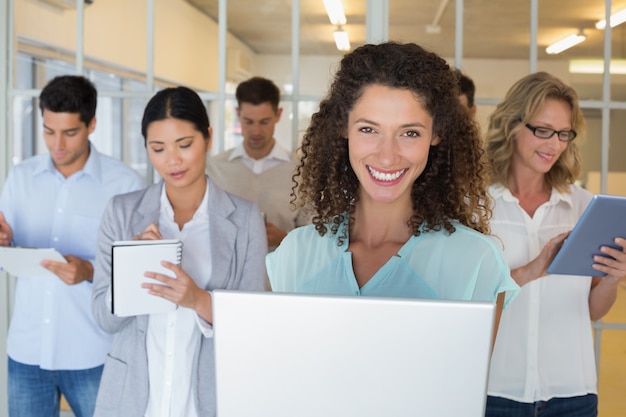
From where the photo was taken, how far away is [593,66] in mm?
3139

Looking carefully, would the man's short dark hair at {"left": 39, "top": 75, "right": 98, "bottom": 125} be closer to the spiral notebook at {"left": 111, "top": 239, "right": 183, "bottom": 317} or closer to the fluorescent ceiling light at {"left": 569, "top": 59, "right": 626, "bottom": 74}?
the spiral notebook at {"left": 111, "top": 239, "right": 183, "bottom": 317}

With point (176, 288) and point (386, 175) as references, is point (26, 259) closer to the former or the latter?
point (176, 288)

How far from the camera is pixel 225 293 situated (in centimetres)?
83

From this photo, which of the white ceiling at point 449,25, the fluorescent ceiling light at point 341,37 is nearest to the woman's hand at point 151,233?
the white ceiling at point 449,25

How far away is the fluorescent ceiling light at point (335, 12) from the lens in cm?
407

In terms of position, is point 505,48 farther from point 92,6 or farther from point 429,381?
point 429,381

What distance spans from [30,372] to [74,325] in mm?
232

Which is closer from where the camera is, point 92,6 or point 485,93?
point 485,93

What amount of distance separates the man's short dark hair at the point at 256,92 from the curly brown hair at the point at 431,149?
4.82 feet

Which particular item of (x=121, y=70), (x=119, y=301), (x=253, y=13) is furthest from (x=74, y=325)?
(x=253, y=13)

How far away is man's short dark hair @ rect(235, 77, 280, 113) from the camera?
10.1ft

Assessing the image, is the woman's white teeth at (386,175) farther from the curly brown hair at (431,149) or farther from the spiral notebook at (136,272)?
the spiral notebook at (136,272)

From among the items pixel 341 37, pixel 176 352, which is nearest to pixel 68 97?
pixel 176 352

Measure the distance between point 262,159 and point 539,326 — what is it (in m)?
1.47
